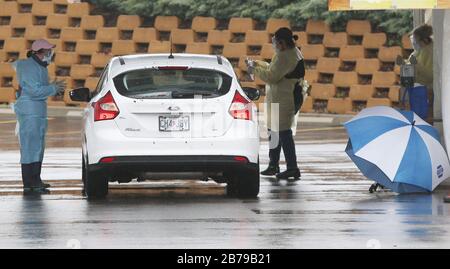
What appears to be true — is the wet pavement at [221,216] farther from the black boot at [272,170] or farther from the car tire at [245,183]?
the black boot at [272,170]

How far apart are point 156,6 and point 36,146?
19424 mm

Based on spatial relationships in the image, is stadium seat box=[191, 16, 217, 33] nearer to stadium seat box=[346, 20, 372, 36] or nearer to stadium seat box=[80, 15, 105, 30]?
stadium seat box=[80, 15, 105, 30]

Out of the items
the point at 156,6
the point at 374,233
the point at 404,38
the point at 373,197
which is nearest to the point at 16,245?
the point at 374,233

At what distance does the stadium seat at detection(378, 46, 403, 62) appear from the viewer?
3456 cm

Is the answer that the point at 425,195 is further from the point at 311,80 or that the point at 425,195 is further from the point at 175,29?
the point at 175,29

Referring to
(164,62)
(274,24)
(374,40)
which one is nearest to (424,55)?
(164,62)

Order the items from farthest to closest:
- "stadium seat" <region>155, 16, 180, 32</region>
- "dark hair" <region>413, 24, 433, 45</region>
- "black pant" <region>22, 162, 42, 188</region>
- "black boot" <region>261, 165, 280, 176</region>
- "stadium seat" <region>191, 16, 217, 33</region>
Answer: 1. "stadium seat" <region>155, 16, 180, 32</region>
2. "stadium seat" <region>191, 16, 217, 33</region>
3. "black boot" <region>261, 165, 280, 176</region>
4. "dark hair" <region>413, 24, 433, 45</region>
5. "black pant" <region>22, 162, 42, 188</region>

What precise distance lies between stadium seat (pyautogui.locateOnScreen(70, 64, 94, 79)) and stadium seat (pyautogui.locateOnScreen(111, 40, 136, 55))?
682 millimetres

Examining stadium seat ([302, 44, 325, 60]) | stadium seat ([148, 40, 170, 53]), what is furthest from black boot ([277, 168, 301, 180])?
stadium seat ([148, 40, 170, 53])

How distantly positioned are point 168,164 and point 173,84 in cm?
97

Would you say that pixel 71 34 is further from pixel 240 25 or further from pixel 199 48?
pixel 240 25

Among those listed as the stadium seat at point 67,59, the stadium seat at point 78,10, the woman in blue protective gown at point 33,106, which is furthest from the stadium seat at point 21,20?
the woman in blue protective gown at point 33,106

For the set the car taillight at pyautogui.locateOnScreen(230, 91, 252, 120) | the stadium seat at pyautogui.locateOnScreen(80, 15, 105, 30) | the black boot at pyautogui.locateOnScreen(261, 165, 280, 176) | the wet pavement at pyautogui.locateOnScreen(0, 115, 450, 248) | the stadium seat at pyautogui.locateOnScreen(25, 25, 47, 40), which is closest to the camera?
the wet pavement at pyautogui.locateOnScreen(0, 115, 450, 248)

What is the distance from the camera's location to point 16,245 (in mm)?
13500
